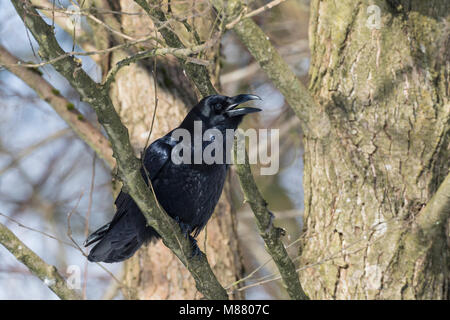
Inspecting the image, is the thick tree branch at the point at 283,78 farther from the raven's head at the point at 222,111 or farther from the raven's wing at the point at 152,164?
the raven's wing at the point at 152,164

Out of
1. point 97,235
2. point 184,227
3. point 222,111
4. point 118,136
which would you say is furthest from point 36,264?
point 222,111

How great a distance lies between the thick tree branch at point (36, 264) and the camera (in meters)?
3.47

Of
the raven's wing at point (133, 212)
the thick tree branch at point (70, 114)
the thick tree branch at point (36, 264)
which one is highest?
the thick tree branch at point (70, 114)

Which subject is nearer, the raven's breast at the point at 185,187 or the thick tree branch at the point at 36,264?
the thick tree branch at the point at 36,264

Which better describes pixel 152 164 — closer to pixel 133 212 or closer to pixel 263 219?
pixel 133 212

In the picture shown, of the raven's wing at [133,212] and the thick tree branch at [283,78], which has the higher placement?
the thick tree branch at [283,78]

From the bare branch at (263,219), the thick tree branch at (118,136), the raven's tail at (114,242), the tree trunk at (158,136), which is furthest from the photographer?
the tree trunk at (158,136)

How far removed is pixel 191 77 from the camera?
3457mm

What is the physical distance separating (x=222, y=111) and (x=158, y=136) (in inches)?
60.8

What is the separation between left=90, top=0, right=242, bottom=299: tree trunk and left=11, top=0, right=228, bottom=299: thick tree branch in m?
1.95

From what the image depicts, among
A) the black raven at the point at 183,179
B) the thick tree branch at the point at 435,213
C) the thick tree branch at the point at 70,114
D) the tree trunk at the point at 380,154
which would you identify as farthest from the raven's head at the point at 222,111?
the thick tree branch at the point at 70,114

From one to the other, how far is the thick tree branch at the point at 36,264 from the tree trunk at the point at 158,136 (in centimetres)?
163

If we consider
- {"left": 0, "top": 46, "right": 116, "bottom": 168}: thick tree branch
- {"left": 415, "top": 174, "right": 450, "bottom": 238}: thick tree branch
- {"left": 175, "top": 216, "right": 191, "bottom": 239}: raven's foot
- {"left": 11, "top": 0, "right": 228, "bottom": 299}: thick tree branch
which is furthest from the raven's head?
{"left": 0, "top": 46, "right": 116, "bottom": 168}: thick tree branch

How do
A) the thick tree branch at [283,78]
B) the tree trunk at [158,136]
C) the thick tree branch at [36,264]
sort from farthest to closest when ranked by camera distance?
the tree trunk at [158,136] → the thick tree branch at [283,78] → the thick tree branch at [36,264]
